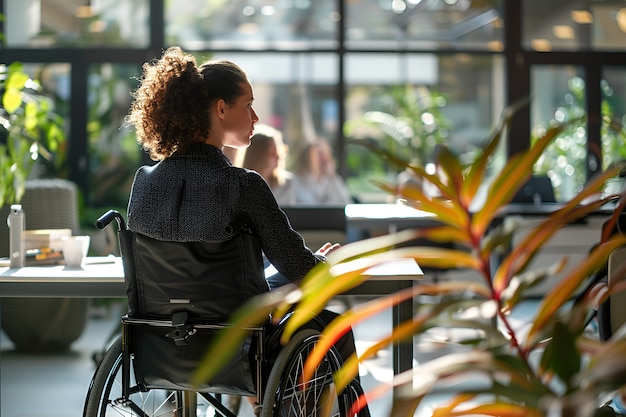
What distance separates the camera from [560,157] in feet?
27.5

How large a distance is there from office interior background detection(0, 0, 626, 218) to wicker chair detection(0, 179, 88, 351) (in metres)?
2.26

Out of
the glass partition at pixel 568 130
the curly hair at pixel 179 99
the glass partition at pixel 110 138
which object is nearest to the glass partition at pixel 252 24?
the glass partition at pixel 110 138

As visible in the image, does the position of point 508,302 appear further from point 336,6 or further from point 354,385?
point 336,6

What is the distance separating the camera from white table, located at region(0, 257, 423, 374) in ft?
9.62

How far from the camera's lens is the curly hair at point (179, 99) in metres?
2.73

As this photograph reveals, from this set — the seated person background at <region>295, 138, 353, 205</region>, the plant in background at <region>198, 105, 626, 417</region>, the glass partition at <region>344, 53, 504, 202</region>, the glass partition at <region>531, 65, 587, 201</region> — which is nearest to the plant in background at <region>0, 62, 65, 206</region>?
the plant in background at <region>198, 105, 626, 417</region>

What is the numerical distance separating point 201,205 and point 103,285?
61cm

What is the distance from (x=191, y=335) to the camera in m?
2.51

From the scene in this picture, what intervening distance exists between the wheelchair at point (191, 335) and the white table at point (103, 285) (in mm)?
364

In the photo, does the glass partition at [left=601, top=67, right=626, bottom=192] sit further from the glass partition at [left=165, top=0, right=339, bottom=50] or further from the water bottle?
the water bottle

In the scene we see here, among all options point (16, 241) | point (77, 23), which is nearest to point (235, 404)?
point (16, 241)

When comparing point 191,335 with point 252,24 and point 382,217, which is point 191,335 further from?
point 252,24

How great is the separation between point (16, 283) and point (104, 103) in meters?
5.14

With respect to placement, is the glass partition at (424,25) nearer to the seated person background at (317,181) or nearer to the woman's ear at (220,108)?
the seated person background at (317,181)
